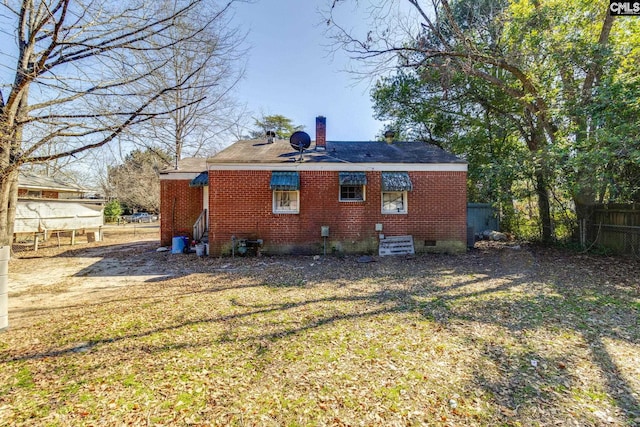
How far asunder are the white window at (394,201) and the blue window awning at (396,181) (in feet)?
1.90

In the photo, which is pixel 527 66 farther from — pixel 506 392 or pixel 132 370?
pixel 132 370

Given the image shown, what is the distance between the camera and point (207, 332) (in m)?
4.14

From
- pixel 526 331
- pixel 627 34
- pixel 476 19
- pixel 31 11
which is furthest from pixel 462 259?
pixel 31 11

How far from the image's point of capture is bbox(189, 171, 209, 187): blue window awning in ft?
37.9

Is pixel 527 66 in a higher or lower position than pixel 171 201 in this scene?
higher

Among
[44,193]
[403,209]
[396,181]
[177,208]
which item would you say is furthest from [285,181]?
[44,193]

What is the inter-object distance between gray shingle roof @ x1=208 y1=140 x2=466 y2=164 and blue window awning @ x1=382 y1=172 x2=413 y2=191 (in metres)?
0.51

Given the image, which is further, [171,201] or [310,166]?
[171,201]

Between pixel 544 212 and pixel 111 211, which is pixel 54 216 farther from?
pixel 544 212

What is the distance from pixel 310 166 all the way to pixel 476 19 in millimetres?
10054

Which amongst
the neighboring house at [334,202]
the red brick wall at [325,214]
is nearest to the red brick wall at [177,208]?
the neighboring house at [334,202]

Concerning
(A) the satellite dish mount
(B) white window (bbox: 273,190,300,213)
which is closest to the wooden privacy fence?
(B) white window (bbox: 273,190,300,213)

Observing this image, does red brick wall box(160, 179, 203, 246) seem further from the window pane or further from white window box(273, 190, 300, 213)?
the window pane

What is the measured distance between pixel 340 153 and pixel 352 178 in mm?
1867
